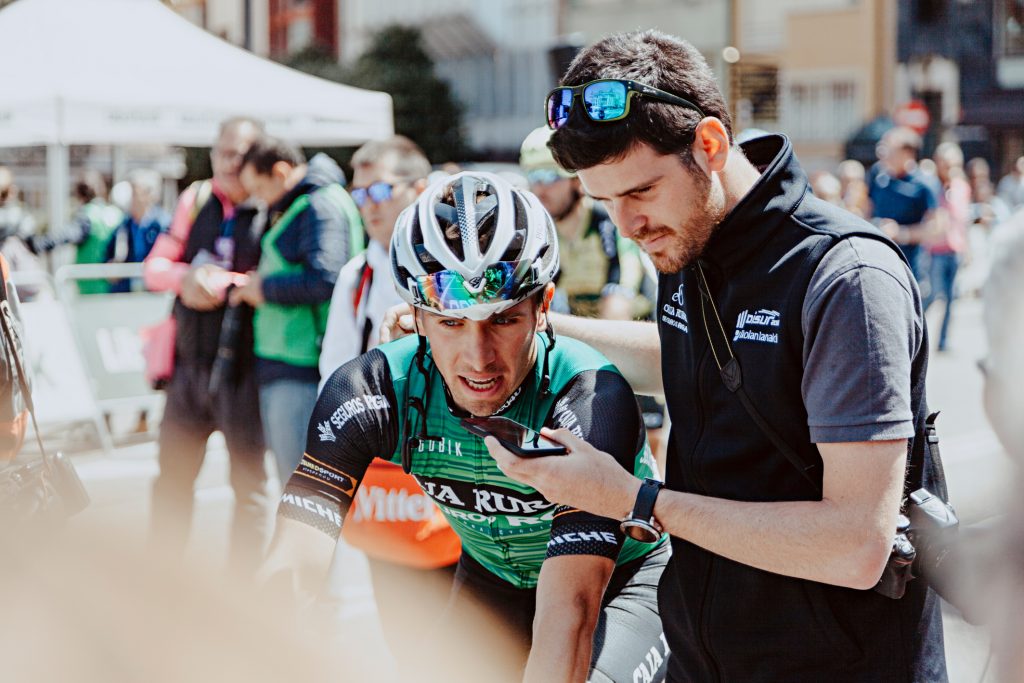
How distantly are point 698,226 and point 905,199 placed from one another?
33.5 feet

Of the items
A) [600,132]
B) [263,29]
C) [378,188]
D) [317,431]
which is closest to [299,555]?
[317,431]

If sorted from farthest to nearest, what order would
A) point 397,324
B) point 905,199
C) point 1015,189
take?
1. point 1015,189
2. point 905,199
3. point 397,324

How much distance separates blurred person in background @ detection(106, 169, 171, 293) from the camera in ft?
35.7

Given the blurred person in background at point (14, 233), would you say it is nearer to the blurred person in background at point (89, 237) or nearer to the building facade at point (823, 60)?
the blurred person in background at point (89, 237)

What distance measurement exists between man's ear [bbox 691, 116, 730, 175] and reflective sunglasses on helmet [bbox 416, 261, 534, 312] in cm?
57

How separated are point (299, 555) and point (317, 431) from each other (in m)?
0.30

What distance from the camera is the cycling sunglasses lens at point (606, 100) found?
6.82 ft

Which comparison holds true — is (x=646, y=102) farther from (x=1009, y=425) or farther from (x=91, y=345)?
(x=91, y=345)

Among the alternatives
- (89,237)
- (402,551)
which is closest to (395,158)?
(402,551)

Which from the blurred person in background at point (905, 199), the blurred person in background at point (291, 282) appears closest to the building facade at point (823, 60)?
the blurred person in background at point (905, 199)

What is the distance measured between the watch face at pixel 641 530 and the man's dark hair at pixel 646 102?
672 millimetres

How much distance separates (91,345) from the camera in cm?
930

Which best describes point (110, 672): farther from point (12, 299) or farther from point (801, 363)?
point (801, 363)

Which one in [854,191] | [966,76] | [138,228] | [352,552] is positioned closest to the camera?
[352,552]
